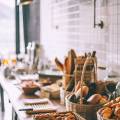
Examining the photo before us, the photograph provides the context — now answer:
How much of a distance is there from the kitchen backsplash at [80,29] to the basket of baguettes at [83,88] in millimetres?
342

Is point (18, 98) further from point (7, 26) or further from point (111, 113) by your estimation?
point (7, 26)

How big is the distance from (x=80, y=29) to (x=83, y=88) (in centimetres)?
139

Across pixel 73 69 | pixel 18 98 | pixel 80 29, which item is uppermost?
pixel 80 29

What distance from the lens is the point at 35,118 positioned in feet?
5.36

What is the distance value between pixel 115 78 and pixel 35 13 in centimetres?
298

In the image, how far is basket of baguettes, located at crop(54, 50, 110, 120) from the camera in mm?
1746

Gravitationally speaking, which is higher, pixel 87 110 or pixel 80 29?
pixel 80 29

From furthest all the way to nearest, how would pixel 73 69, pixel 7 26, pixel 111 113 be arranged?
pixel 7 26, pixel 73 69, pixel 111 113

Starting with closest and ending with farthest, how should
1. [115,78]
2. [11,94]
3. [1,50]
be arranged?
[115,78], [11,94], [1,50]

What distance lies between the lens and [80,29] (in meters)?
3.12

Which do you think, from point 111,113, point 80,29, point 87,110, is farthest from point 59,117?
point 80,29

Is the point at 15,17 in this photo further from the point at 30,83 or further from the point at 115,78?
the point at 115,78

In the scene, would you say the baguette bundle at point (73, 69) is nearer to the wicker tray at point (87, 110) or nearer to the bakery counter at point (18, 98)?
the bakery counter at point (18, 98)

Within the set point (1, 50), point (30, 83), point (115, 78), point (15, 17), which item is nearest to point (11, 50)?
point (1, 50)
